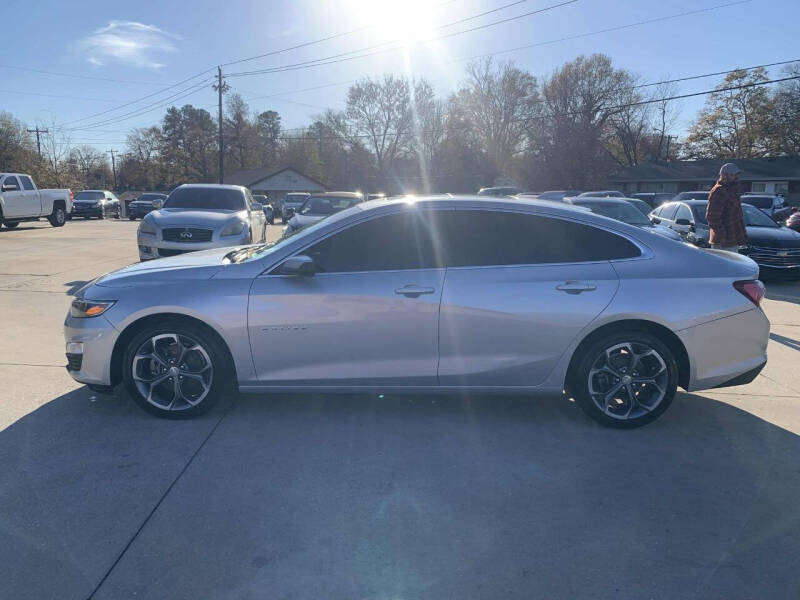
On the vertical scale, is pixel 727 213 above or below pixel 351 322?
above

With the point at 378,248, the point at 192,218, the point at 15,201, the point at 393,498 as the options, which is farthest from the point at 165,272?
the point at 15,201

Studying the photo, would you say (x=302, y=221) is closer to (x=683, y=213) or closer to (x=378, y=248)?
(x=683, y=213)

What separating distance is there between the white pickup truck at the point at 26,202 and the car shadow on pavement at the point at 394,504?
19.8 meters

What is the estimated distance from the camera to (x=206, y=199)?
11.5 metres

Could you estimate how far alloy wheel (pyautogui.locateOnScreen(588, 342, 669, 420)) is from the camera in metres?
4.12

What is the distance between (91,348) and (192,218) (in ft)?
20.6

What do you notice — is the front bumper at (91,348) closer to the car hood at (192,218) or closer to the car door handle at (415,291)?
the car door handle at (415,291)

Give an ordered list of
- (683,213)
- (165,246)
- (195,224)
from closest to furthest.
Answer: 1. (165,246)
2. (195,224)
3. (683,213)

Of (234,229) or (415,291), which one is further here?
(234,229)

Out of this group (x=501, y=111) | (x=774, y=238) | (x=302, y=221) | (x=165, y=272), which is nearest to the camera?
(x=165, y=272)

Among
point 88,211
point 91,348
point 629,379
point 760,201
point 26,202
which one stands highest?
point 760,201

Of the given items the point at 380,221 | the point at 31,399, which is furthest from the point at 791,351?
the point at 31,399

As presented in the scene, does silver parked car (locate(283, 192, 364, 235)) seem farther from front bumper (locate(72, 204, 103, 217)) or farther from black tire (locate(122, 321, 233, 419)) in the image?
front bumper (locate(72, 204, 103, 217))

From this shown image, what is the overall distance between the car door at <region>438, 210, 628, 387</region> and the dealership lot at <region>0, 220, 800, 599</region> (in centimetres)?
50
